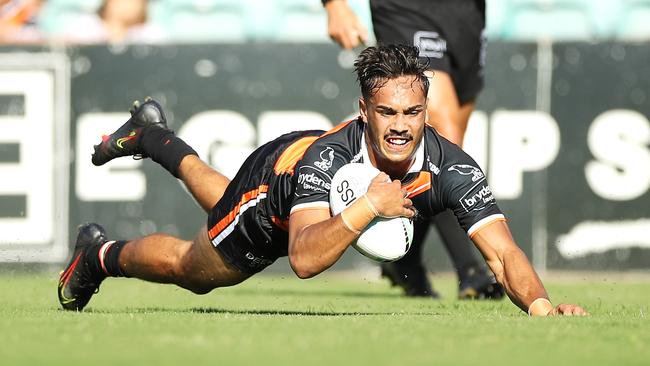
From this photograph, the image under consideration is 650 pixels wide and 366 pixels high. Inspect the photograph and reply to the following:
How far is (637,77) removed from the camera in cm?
1111

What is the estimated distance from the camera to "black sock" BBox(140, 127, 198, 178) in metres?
7.24

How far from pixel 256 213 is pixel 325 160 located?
63cm

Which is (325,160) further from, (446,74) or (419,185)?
(446,74)

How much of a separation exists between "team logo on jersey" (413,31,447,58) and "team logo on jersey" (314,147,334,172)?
8.81 ft

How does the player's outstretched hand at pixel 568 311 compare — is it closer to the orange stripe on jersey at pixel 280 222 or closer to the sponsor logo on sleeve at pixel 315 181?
the sponsor logo on sleeve at pixel 315 181

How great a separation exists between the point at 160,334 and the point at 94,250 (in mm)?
2101

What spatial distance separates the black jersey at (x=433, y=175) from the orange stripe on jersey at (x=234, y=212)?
35cm

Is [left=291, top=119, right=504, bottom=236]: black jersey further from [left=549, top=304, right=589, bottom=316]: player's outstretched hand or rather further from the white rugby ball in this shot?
[left=549, top=304, right=589, bottom=316]: player's outstretched hand

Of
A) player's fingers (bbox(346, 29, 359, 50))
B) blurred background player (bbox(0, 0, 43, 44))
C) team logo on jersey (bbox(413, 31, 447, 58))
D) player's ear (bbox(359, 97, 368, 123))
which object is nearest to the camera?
player's ear (bbox(359, 97, 368, 123))

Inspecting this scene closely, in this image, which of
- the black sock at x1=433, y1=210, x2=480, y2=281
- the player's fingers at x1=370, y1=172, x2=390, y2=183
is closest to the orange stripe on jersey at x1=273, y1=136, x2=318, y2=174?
the player's fingers at x1=370, y1=172, x2=390, y2=183

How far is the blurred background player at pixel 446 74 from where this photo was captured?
27.2ft

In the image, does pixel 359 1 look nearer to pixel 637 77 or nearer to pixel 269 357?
pixel 637 77

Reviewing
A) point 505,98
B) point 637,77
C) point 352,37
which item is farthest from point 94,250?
point 637,77

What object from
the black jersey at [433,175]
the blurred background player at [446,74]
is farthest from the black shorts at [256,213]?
the blurred background player at [446,74]
